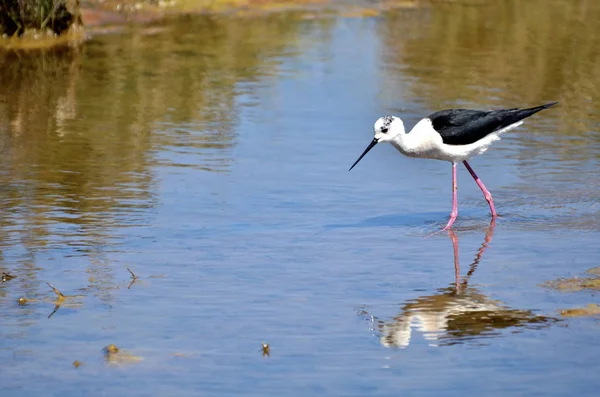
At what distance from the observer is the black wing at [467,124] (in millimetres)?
9570

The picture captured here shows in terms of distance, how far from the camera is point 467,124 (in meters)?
9.63

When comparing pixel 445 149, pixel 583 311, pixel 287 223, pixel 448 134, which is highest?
pixel 448 134

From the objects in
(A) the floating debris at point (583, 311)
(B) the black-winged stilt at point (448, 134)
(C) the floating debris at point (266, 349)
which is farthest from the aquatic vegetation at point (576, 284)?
A: (C) the floating debris at point (266, 349)

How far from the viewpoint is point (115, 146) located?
11672 mm

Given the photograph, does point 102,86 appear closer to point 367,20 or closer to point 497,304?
point 367,20

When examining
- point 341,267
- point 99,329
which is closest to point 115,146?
point 341,267

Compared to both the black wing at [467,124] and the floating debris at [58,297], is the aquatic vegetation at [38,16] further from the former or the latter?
the floating debris at [58,297]

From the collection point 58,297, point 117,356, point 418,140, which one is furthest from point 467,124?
point 117,356

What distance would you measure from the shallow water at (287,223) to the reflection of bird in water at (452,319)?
2 centimetres

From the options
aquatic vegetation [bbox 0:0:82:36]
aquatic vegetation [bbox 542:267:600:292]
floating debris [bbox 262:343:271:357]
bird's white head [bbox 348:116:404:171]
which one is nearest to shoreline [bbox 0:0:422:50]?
aquatic vegetation [bbox 0:0:82:36]

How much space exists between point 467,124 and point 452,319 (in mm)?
3028

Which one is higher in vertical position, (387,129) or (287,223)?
(387,129)

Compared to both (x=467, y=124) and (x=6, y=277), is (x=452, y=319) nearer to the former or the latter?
(x=6, y=277)

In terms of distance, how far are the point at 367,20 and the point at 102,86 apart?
19.6 ft
